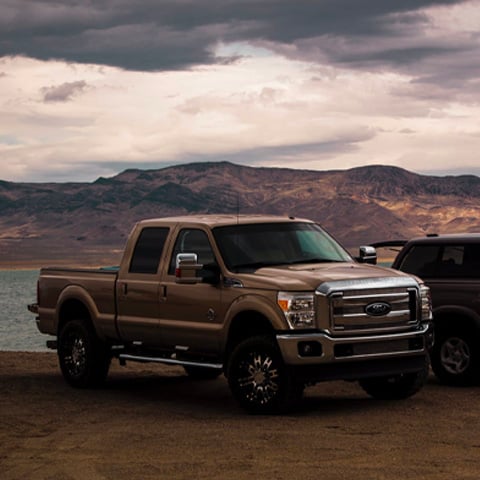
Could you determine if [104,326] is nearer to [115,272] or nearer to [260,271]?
[115,272]

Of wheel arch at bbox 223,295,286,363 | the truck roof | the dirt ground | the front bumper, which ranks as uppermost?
the truck roof

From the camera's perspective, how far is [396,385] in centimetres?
1372

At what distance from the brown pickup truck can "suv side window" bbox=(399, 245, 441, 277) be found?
197 centimetres

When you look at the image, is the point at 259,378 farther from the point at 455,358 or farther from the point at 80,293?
the point at 455,358

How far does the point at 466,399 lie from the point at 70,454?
5442 millimetres

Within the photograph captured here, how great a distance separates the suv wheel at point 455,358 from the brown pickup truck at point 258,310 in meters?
1.66

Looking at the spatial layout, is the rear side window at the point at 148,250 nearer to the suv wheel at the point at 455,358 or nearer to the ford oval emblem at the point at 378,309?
the ford oval emblem at the point at 378,309

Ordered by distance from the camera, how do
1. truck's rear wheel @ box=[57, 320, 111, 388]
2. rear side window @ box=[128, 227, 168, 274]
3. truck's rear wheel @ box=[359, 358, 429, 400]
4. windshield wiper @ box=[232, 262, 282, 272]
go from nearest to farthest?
windshield wiper @ box=[232, 262, 282, 272] < truck's rear wheel @ box=[359, 358, 429, 400] < rear side window @ box=[128, 227, 168, 274] < truck's rear wheel @ box=[57, 320, 111, 388]

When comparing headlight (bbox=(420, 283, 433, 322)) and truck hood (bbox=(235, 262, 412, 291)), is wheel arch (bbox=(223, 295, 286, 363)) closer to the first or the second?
truck hood (bbox=(235, 262, 412, 291))

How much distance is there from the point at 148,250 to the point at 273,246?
1.71 m

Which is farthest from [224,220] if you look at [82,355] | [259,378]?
[82,355]

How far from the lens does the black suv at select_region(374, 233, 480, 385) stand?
15.0 m

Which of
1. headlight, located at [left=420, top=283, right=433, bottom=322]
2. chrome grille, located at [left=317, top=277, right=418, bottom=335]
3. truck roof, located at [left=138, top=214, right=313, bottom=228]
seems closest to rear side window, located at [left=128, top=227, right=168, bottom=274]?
truck roof, located at [left=138, top=214, right=313, bottom=228]

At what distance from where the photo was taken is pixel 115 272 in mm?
14727
